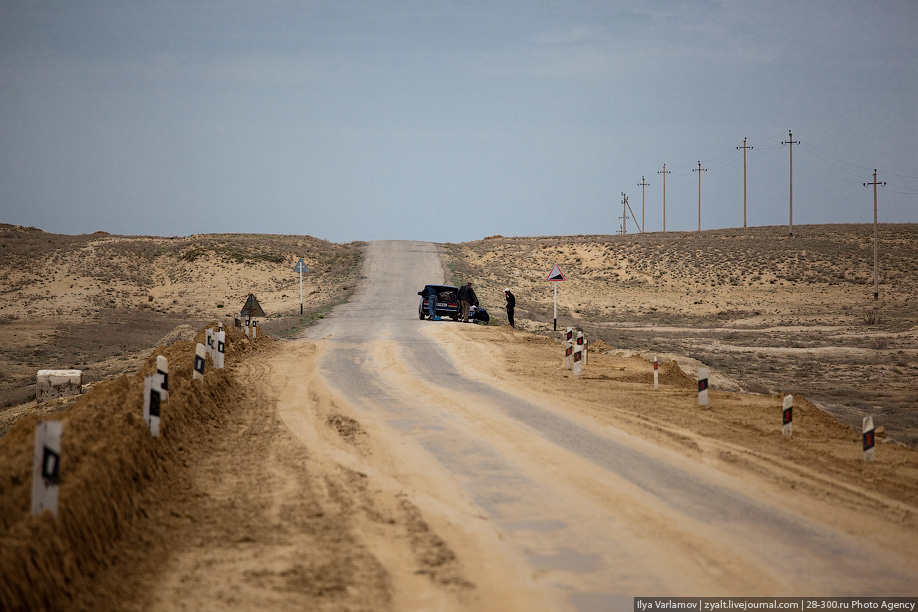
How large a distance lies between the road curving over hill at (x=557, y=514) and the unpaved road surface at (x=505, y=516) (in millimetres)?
28

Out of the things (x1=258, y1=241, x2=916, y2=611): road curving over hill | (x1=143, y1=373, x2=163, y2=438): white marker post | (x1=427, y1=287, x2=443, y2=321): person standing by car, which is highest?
(x1=427, y1=287, x2=443, y2=321): person standing by car

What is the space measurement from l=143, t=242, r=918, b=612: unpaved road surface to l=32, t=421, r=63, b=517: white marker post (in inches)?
44.9

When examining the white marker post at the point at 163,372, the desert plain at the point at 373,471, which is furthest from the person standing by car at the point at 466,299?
the white marker post at the point at 163,372

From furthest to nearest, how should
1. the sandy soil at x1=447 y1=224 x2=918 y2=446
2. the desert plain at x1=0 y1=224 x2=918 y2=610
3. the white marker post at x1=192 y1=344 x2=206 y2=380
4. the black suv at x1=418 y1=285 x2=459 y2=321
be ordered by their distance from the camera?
the black suv at x1=418 y1=285 x2=459 y2=321 → the sandy soil at x1=447 y1=224 x2=918 y2=446 → the white marker post at x1=192 y1=344 x2=206 y2=380 → the desert plain at x1=0 y1=224 x2=918 y2=610

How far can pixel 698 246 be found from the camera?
291 feet

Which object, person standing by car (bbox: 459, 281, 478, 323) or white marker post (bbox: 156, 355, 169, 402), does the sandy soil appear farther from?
white marker post (bbox: 156, 355, 169, 402)

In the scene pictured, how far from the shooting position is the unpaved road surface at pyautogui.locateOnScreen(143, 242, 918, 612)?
6492 millimetres

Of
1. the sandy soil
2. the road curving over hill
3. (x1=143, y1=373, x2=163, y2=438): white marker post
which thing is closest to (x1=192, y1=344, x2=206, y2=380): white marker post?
the road curving over hill

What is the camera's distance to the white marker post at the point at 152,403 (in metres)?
10.3

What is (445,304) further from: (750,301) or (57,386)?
(750,301)

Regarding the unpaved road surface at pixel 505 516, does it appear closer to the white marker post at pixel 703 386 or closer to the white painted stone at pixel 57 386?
the white marker post at pixel 703 386

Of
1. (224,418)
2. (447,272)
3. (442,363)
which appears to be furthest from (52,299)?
(224,418)

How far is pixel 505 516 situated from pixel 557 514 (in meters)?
0.59

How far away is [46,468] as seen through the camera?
20.8 feet
